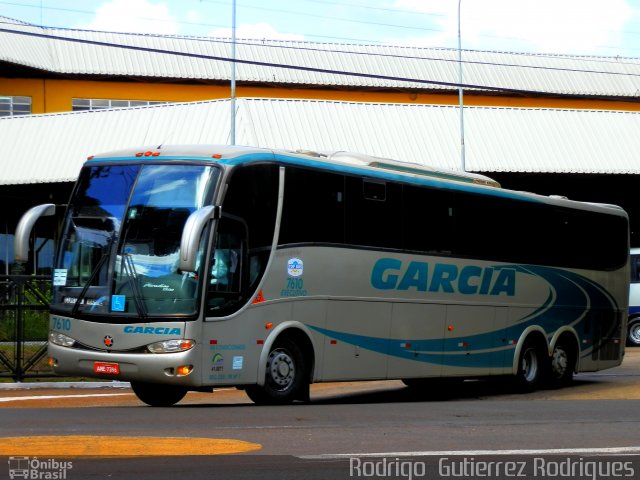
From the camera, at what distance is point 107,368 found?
1405cm

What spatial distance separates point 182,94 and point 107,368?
122ft

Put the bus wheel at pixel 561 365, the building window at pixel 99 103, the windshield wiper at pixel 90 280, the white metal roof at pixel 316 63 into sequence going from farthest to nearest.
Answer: the white metal roof at pixel 316 63
the building window at pixel 99 103
the bus wheel at pixel 561 365
the windshield wiper at pixel 90 280

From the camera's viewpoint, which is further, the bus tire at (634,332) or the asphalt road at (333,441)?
the bus tire at (634,332)

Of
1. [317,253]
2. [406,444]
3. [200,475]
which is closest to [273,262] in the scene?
[317,253]

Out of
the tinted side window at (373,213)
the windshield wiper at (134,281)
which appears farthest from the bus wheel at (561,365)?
the windshield wiper at (134,281)

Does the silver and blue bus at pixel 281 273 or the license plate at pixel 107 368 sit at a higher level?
the silver and blue bus at pixel 281 273

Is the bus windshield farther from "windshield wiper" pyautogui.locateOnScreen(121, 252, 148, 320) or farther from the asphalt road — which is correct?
the asphalt road

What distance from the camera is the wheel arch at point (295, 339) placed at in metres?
14.7

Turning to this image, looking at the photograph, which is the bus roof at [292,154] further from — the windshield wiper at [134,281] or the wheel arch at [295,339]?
the wheel arch at [295,339]

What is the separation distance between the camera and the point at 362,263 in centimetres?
1658

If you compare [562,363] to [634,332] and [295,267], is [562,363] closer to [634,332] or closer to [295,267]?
[295,267]

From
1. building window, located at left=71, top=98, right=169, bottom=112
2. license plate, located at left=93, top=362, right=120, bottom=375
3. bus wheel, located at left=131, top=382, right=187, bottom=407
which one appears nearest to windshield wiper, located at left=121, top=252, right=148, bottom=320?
license plate, located at left=93, top=362, right=120, bottom=375

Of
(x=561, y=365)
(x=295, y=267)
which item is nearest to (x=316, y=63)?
(x=561, y=365)

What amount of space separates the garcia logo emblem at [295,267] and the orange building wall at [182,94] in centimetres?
3445
